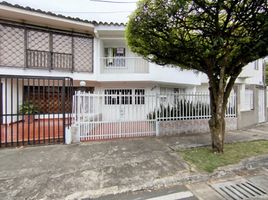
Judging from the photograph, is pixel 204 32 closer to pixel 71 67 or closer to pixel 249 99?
→ pixel 249 99

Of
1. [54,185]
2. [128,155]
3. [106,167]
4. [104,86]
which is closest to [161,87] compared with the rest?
[104,86]

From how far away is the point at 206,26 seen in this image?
5086 millimetres

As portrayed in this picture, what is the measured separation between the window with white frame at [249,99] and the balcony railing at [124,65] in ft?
20.6

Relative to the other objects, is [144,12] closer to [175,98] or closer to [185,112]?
[175,98]

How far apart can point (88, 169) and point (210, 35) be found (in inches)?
200

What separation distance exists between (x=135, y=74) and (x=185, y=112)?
4.04 m

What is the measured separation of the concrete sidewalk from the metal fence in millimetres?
842

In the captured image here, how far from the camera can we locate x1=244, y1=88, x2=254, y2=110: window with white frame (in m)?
10.7

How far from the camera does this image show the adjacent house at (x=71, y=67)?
925 cm

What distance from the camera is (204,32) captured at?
203 inches

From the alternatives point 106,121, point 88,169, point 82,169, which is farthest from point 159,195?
point 106,121

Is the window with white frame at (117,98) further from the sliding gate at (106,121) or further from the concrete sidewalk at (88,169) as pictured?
the concrete sidewalk at (88,169)

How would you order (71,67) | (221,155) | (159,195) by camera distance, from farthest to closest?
(71,67), (221,155), (159,195)

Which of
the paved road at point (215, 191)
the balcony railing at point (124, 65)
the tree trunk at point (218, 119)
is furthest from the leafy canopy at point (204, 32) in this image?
the balcony railing at point (124, 65)
